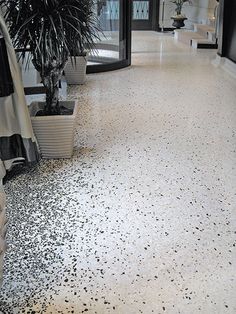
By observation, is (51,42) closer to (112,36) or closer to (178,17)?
(112,36)

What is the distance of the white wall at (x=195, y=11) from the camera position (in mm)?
10784

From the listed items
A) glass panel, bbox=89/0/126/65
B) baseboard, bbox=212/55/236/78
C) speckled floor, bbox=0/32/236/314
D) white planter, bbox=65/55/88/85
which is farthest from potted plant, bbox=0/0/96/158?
baseboard, bbox=212/55/236/78

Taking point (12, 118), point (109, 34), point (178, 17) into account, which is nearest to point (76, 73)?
point (109, 34)

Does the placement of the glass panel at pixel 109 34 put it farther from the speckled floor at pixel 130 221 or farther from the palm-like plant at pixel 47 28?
the palm-like plant at pixel 47 28

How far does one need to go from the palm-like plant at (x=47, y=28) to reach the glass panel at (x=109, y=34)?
10.8 ft

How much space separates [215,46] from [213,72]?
280cm

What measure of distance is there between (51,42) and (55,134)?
0.70 metres

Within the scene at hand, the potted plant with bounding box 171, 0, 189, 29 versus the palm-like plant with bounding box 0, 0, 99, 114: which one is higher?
the palm-like plant with bounding box 0, 0, 99, 114

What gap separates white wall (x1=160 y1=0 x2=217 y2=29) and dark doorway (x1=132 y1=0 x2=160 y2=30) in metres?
0.32

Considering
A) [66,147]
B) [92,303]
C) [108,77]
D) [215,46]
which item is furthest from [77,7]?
[215,46]

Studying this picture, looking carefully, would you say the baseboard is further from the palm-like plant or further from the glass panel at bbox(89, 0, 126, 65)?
the palm-like plant

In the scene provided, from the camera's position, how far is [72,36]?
2934 millimetres

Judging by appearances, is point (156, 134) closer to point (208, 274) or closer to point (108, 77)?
point (208, 274)

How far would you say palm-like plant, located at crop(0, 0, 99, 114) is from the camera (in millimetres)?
2764
